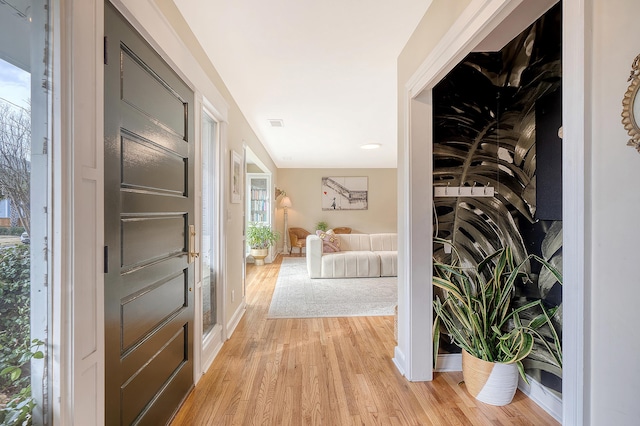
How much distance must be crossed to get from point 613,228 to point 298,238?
22.9 feet

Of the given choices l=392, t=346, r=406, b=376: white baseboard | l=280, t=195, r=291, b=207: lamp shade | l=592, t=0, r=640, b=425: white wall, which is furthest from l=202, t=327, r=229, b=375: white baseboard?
l=280, t=195, r=291, b=207: lamp shade

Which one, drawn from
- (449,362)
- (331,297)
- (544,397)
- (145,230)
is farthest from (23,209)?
(331,297)

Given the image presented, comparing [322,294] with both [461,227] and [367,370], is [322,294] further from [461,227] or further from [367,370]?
[461,227]

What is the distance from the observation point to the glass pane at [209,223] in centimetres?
232

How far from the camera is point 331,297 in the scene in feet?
12.5

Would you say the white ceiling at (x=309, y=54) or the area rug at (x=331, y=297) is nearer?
the white ceiling at (x=309, y=54)

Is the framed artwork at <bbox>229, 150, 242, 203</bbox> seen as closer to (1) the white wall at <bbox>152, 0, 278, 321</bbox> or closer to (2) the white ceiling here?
(1) the white wall at <bbox>152, 0, 278, 321</bbox>

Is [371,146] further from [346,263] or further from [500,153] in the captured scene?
[500,153]

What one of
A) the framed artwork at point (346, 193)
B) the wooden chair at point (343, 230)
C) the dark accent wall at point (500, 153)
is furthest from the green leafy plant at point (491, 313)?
the framed artwork at point (346, 193)

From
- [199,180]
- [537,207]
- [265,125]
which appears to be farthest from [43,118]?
[265,125]

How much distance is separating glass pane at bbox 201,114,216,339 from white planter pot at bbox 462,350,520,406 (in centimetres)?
206

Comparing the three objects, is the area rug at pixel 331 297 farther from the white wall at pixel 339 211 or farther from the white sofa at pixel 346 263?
the white wall at pixel 339 211

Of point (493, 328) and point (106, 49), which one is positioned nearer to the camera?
point (106, 49)

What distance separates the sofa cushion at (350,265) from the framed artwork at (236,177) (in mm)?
2312
